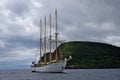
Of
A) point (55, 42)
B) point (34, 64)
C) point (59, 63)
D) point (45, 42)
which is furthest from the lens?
point (34, 64)

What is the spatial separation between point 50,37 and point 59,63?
2137cm

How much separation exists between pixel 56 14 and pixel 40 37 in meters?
25.6

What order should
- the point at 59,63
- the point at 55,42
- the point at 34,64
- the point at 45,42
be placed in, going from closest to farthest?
the point at 59,63
the point at 55,42
the point at 45,42
the point at 34,64

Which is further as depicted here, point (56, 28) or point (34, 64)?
point (34, 64)

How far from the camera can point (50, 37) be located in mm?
155250

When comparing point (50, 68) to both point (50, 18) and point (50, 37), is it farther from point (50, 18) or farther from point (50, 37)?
point (50, 18)

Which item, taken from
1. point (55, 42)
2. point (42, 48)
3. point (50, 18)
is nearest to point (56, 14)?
point (50, 18)

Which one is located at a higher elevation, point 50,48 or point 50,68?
point 50,48

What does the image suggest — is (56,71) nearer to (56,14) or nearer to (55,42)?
(55,42)

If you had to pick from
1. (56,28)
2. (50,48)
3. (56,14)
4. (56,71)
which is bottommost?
(56,71)

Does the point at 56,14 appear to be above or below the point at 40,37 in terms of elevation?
above

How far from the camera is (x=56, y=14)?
499ft

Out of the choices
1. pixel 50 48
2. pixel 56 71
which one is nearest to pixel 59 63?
pixel 56 71

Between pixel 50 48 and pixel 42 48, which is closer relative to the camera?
pixel 50 48
